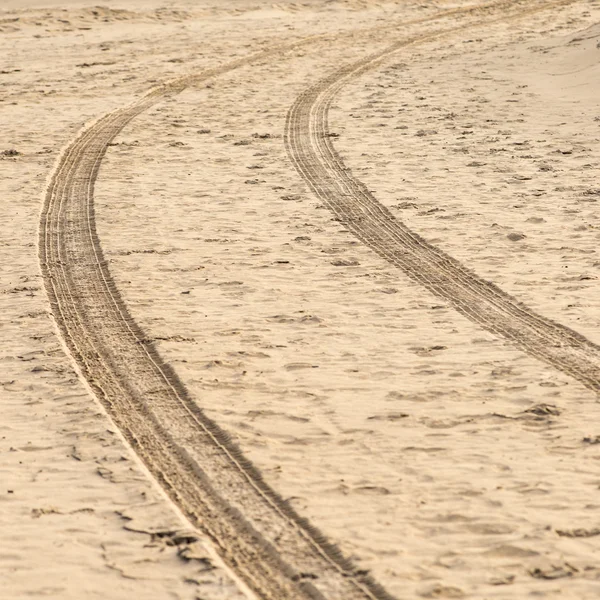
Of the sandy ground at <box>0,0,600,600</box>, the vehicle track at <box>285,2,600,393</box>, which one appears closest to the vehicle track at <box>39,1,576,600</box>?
the sandy ground at <box>0,0,600,600</box>

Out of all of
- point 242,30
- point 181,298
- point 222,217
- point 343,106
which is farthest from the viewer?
point 242,30

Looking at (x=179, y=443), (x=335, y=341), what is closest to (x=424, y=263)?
(x=335, y=341)

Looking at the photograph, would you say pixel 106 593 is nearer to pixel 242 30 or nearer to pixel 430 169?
pixel 430 169

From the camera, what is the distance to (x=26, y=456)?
5.50m

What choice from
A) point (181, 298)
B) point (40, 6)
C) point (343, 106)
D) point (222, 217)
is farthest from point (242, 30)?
point (181, 298)

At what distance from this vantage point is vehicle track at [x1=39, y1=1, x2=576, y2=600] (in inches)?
177

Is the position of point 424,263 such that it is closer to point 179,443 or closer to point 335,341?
point 335,341

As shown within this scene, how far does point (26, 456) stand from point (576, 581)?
260cm

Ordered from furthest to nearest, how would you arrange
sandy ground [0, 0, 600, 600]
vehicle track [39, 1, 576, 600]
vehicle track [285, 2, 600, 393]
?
vehicle track [285, 2, 600, 393] < sandy ground [0, 0, 600, 600] < vehicle track [39, 1, 576, 600]

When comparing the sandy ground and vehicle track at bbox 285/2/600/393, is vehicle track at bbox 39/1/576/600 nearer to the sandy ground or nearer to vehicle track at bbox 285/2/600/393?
the sandy ground

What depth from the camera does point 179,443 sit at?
5.55 meters

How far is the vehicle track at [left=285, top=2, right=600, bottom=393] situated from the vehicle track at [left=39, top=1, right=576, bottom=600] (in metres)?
1.97

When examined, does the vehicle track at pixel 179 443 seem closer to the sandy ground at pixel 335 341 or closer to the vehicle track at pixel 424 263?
the sandy ground at pixel 335 341

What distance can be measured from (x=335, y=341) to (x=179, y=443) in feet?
5.18
